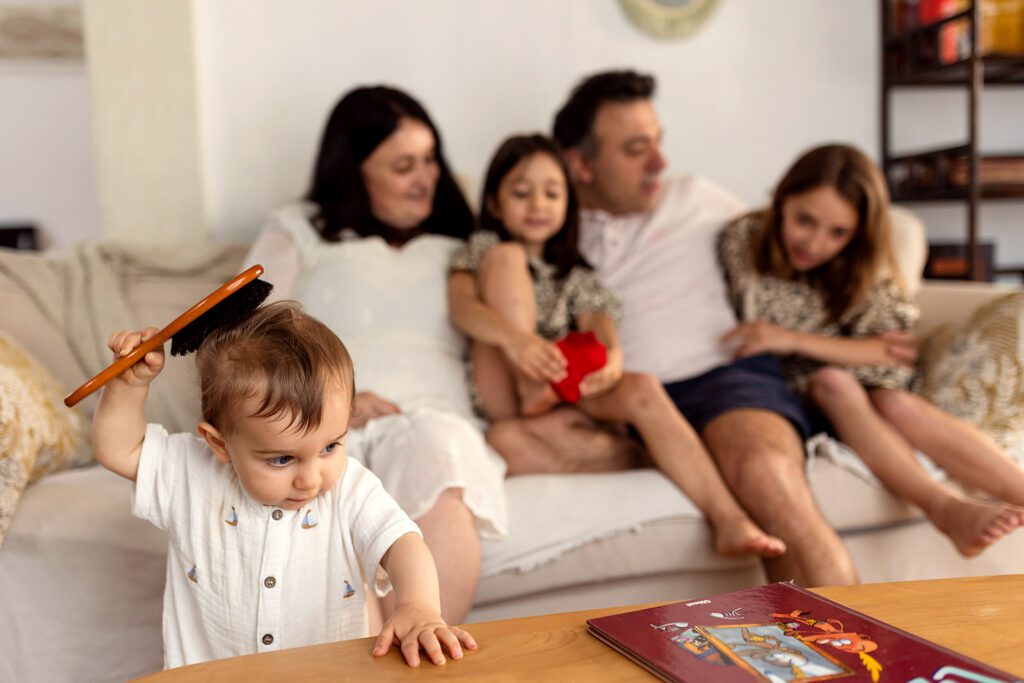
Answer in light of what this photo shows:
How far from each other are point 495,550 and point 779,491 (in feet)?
1.65

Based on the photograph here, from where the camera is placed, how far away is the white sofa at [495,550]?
4.51 ft

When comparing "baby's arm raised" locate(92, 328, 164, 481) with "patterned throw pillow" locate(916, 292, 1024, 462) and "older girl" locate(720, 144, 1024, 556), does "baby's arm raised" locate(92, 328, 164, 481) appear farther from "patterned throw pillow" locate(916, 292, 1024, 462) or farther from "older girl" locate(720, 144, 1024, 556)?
"patterned throw pillow" locate(916, 292, 1024, 462)

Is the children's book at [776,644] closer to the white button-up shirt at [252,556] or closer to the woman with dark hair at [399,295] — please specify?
the white button-up shirt at [252,556]

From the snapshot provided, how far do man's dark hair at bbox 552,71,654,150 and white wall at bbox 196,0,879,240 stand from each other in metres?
0.38

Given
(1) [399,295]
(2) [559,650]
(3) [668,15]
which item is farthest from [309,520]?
(3) [668,15]

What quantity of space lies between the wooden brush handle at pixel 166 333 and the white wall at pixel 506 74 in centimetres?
150

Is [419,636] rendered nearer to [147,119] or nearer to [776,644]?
[776,644]

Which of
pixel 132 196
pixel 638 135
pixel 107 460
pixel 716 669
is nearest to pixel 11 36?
pixel 132 196

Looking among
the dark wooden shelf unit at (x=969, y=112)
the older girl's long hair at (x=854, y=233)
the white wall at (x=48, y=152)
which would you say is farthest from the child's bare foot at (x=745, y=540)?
the white wall at (x=48, y=152)

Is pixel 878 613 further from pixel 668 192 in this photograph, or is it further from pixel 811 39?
pixel 811 39

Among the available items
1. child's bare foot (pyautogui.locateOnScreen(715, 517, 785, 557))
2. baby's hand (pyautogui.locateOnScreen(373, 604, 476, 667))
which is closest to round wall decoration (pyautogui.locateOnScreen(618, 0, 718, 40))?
child's bare foot (pyautogui.locateOnScreen(715, 517, 785, 557))

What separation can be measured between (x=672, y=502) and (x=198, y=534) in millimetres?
844

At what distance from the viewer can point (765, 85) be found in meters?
2.72

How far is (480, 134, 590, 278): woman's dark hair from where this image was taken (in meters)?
1.89
